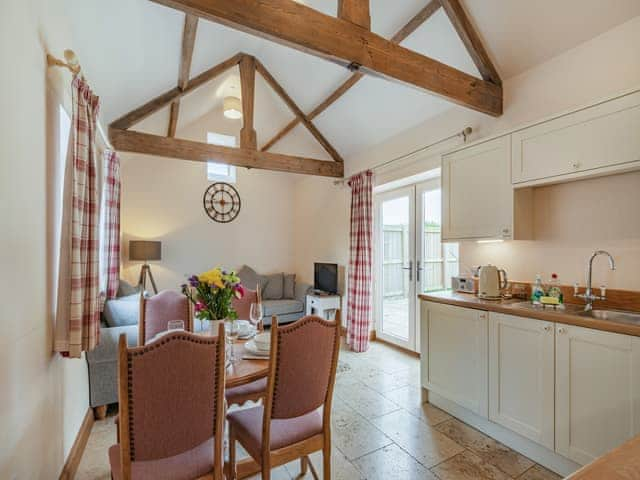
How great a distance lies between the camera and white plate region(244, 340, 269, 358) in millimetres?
1839

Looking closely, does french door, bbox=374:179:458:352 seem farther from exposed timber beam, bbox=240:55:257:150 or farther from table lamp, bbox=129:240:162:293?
table lamp, bbox=129:240:162:293

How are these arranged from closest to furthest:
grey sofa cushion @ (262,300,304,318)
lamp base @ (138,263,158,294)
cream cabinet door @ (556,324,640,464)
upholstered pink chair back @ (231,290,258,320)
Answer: cream cabinet door @ (556,324,640,464) → upholstered pink chair back @ (231,290,258,320) → lamp base @ (138,263,158,294) → grey sofa cushion @ (262,300,304,318)

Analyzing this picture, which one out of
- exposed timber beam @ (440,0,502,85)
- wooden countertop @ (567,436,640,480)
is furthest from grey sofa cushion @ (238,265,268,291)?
wooden countertop @ (567,436,640,480)

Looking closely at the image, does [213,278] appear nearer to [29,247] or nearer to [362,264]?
[29,247]

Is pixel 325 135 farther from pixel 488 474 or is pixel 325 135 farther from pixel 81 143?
pixel 488 474

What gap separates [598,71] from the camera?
7.35 feet

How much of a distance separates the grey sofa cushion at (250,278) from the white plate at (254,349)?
383 cm

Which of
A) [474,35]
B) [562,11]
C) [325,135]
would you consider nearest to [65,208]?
[474,35]

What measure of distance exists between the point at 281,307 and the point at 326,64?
3602 mm

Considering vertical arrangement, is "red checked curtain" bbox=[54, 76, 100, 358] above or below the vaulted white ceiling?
below

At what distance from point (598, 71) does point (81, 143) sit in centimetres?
336

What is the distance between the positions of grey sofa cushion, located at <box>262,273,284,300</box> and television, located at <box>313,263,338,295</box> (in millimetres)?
775

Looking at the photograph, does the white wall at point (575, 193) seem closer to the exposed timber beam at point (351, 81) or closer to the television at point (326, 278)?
the exposed timber beam at point (351, 81)

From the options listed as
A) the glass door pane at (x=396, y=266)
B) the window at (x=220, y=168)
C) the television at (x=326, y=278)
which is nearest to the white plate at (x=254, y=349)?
the glass door pane at (x=396, y=266)
